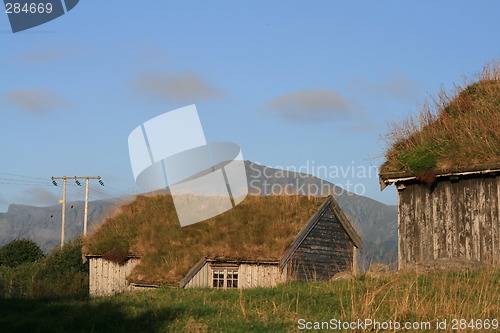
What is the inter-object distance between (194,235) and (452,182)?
14.7 meters

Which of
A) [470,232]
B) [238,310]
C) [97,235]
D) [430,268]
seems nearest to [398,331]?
[238,310]

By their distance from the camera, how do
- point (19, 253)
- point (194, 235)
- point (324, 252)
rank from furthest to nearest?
point (19, 253) < point (324, 252) < point (194, 235)

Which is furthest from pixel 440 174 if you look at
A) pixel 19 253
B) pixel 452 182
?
pixel 19 253

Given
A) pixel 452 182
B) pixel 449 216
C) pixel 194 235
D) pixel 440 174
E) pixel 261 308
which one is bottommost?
pixel 261 308

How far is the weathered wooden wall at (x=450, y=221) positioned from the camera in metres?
19.3

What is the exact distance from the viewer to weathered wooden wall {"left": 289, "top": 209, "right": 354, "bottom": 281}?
29984mm

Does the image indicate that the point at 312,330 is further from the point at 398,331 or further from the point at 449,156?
the point at 449,156

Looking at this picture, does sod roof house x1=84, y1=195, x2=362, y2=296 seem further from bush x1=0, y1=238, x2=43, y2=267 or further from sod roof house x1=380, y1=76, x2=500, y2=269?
bush x1=0, y1=238, x2=43, y2=267

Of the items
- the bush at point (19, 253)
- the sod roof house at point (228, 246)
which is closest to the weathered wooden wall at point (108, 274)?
the sod roof house at point (228, 246)

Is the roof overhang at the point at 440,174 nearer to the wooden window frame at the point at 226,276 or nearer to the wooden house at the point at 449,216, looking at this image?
the wooden house at the point at 449,216

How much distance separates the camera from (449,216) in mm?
20109

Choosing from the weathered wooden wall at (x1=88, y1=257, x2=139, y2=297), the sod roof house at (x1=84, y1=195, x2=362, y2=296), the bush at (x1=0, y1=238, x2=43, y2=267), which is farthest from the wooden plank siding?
the bush at (x1=0, y1=238, x2=43, y2=267)

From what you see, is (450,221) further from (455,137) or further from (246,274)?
(246,274)

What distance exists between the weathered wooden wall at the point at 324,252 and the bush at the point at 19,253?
40578 millimetres
